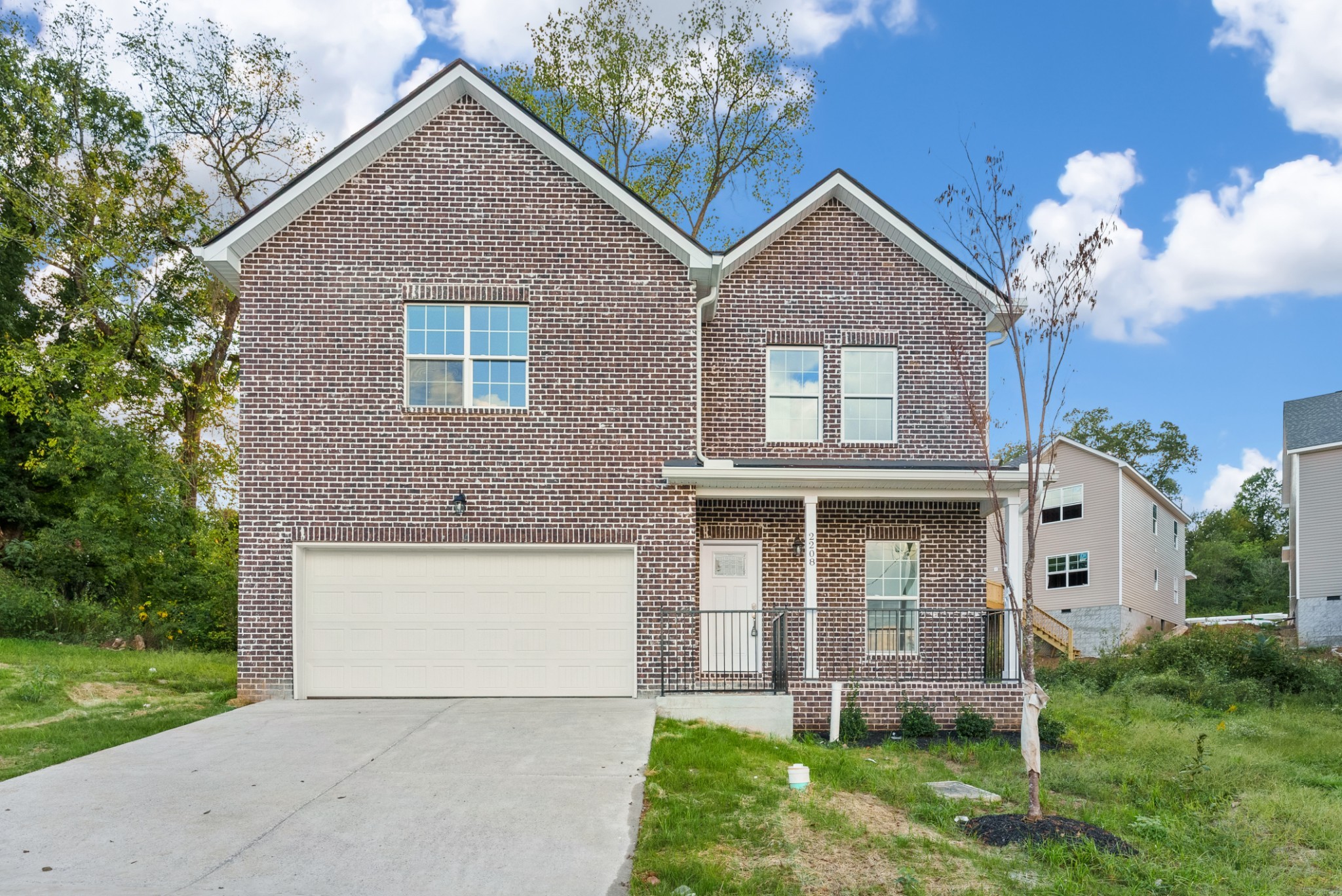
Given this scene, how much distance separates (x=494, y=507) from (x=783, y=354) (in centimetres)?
506

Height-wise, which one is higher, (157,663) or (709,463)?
(709,463)

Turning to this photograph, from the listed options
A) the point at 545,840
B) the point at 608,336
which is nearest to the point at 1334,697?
the point at 608,336

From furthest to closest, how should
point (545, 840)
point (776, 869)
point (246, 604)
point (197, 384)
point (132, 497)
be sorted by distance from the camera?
point (197, 384), point (132, 497), point (246, 604), point (545, 840), point (776, 869)

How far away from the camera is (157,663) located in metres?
16.3

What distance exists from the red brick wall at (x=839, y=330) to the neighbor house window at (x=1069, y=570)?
15.2m

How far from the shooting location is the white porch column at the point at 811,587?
12.8 metres

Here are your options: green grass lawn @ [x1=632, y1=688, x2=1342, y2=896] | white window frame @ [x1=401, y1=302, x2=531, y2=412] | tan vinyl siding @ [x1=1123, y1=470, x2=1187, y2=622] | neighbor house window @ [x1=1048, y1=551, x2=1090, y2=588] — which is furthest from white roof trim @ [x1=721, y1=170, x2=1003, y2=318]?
neighbor house window @ [x1=1048, y1=551, x2=1090, y2=588]

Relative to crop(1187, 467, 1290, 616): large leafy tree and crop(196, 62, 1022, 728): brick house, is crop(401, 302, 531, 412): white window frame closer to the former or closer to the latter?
crop(196, 62, 1022, 728): brick house

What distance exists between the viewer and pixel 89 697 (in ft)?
43.5

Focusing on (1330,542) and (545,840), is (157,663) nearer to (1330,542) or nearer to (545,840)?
(545,840)

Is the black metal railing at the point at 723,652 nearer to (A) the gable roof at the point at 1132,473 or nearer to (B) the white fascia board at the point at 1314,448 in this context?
(A) the gable roof at the point at 1132,473

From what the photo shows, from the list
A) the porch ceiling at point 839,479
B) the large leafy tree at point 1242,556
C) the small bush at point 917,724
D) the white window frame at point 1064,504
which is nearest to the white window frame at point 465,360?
the porch ceiling at point 839,479

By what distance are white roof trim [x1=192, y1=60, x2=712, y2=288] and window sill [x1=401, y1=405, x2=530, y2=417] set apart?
9.39 ft

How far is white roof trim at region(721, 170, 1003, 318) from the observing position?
1478 centimetres
